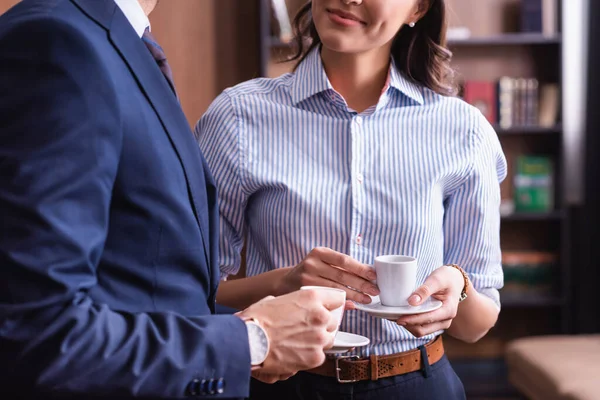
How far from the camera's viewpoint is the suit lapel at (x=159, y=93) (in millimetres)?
955

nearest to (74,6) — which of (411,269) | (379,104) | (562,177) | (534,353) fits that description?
(411,269)

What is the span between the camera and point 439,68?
5.70 feet

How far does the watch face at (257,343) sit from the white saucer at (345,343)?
0.16 m

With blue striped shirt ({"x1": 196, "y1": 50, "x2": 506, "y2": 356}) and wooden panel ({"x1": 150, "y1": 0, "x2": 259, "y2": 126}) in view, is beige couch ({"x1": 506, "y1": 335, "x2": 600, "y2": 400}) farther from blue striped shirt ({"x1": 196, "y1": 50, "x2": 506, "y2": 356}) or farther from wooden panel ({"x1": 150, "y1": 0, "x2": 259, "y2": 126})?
wooden panel ({"x1": 150, "y1": 0, "x2": 259, "y2": 126})

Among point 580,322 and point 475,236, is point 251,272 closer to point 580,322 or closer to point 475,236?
point 475,236

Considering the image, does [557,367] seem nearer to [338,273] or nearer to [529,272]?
[529,272]

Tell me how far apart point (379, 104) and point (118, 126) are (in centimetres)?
84

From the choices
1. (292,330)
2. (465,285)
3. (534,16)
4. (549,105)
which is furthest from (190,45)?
(292,330)

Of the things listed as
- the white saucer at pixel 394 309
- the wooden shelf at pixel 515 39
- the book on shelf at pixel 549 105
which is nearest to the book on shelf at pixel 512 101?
the book on shelf at pixel 549 105

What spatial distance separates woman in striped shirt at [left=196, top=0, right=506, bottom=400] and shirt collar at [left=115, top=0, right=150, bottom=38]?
51 centimetres

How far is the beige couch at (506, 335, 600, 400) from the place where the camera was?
3047mm

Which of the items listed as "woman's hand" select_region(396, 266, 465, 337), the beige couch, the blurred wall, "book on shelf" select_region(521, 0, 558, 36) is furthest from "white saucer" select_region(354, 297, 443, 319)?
"book on shelf" select_region(521, 0, 558, 36)

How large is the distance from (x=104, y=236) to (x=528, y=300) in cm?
427

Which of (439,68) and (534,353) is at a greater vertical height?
(439,68)
